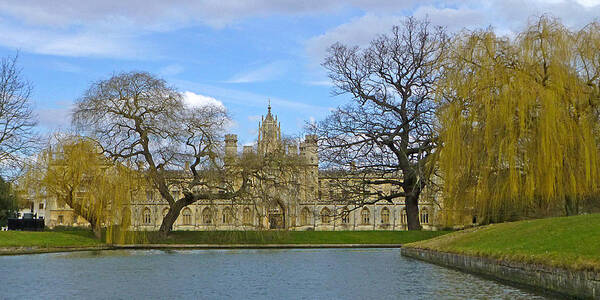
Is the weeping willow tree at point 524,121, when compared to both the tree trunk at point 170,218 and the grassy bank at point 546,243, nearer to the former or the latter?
the grassy bank at point 546,243

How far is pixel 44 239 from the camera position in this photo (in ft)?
105

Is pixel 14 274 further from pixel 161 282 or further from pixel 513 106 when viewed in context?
pixel 513 106

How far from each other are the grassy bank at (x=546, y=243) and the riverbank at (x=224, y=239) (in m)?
16.3

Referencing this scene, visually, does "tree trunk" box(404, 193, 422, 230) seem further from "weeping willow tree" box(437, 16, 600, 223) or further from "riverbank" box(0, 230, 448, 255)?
"weeping willow tree" box(437, 16, 600, 223)

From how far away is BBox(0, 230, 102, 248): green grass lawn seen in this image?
29828 mm

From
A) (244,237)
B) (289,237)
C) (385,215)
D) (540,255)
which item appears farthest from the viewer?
(385,215)

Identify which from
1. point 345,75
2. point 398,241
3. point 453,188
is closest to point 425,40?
point 345,75

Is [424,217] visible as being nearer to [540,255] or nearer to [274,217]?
[274,217]

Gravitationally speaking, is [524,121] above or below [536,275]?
above

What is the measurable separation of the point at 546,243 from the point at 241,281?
7558mm

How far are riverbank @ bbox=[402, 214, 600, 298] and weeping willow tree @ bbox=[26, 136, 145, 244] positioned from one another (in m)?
17.9

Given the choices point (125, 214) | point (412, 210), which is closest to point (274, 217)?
point (412, 210)

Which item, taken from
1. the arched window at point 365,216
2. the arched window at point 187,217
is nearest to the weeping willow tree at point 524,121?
the arched window at point 365,216

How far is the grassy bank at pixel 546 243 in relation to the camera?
512 inches
